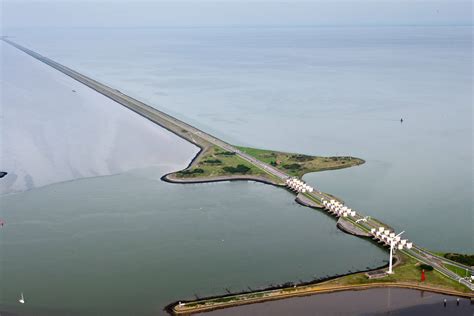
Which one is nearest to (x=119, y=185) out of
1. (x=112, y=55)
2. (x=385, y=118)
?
(x=385, y=118)

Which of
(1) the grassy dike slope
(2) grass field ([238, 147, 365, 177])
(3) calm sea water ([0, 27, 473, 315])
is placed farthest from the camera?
(2) grass field ([238, 147, 365, 177])

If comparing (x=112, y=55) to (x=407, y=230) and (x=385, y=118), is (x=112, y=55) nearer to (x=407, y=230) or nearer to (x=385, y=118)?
(x=385, y=118)

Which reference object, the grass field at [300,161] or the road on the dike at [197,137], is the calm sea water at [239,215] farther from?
the road on the dike at [197,137]

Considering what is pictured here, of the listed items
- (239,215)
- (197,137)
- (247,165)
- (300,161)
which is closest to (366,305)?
(239,215)

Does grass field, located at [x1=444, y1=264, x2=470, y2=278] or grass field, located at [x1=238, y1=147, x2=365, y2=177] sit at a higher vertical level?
grass field, located at [x1=238, y1=147, x2=365, y2=177]

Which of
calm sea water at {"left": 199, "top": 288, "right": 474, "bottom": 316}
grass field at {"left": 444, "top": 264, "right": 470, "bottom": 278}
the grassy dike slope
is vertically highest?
the grassy dike slope

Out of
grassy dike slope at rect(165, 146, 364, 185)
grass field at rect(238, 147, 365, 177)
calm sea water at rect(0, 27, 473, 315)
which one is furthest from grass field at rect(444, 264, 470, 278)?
grass field at rect(238, 147, 365, 177)

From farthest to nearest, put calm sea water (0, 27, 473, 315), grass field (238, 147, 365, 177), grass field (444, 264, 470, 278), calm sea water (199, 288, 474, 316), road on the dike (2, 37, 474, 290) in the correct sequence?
grass field (238, 147, 365, 177), road on the dike (2, 37, 474, 290), calm sea water (0, 27, 473, 315), grass field (444, 264, 470, 278), calm sea water (199, 288, 474, 316)

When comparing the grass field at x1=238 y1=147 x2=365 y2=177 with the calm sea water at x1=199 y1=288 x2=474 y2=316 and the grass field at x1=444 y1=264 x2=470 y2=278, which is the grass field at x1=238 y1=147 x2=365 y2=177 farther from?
the calm sea water at x1=199 y1=288 x2=474 y2=316
